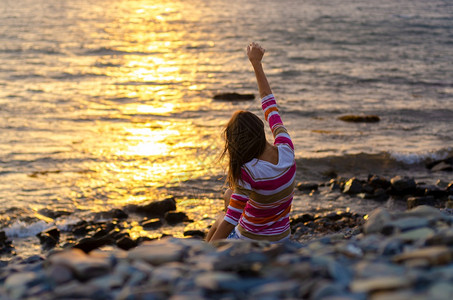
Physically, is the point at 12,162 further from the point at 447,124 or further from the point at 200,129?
the point at 447,124

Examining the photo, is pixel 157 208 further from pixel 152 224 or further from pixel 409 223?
pixel 409 223

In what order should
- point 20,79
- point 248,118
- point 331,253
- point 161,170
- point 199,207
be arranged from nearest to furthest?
point 331,253
point 248,118
point 199,207
point 161,170
point 20,79

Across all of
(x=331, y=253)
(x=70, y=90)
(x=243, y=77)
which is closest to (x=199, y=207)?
(x=331, y=253)

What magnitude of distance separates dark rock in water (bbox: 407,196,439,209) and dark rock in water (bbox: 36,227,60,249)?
563 centimetres

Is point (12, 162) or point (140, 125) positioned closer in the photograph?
point (12, 162)

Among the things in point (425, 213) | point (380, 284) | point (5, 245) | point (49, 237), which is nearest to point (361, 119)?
point (49, 237)

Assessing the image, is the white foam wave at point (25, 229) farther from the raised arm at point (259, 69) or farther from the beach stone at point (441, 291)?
the beach stone at point (441, 291)

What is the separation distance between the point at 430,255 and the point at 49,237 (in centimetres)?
629

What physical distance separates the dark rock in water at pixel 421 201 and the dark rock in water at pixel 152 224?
13.5 ft

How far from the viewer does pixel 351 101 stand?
18328mm

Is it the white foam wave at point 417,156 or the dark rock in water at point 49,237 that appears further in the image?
the white foam wave at point 417,156

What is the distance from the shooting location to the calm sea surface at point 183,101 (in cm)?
1074

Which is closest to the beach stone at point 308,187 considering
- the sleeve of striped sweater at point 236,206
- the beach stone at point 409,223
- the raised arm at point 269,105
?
the raised arm at point 269,105

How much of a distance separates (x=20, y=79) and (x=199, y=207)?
14.5m
